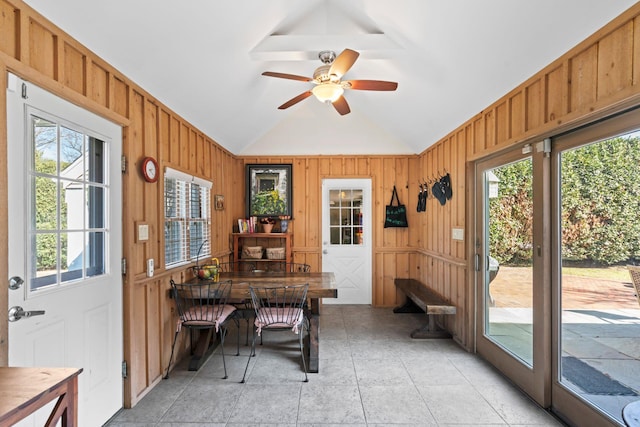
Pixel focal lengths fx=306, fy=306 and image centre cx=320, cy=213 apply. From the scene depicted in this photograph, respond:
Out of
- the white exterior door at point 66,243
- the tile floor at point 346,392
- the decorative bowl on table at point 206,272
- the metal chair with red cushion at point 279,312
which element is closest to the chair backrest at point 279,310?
the metal chair with red cushion at point 279,312

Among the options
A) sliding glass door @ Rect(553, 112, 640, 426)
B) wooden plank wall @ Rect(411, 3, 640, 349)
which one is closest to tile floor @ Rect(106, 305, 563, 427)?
sliding glass door @ Rect(553, 112, 640, 426)

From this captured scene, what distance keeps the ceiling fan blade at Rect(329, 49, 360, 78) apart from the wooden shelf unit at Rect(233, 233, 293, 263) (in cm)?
294

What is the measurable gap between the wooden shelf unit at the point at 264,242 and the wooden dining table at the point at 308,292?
1.18 metres

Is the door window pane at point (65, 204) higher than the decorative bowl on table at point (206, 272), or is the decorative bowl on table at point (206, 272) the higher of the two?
the door window pane at point (65, 204)

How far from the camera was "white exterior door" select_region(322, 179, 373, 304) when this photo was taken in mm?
5172

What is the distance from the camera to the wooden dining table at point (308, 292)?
297 cm

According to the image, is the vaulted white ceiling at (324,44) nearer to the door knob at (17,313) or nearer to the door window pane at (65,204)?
the door window pane at (65,204)

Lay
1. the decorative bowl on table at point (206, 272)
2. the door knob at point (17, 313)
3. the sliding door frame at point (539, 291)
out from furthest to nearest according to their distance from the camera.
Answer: the decorative bowl on table at point (206, 272) → the sliding door frame at point (539, 291) → the door knob at point (17, 313)

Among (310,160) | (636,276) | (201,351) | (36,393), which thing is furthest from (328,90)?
(201,351)

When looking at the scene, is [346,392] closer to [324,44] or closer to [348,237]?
[348,237]

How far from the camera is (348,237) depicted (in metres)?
5.22

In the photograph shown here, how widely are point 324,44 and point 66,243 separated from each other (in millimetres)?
2465

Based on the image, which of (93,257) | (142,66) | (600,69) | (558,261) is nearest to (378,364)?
(558,261)

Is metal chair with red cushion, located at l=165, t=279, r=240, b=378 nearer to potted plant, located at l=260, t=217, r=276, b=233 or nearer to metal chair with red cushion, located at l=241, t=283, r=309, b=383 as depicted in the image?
metal chair with red cushion, located at l=241, t=283, r=309, b=383
